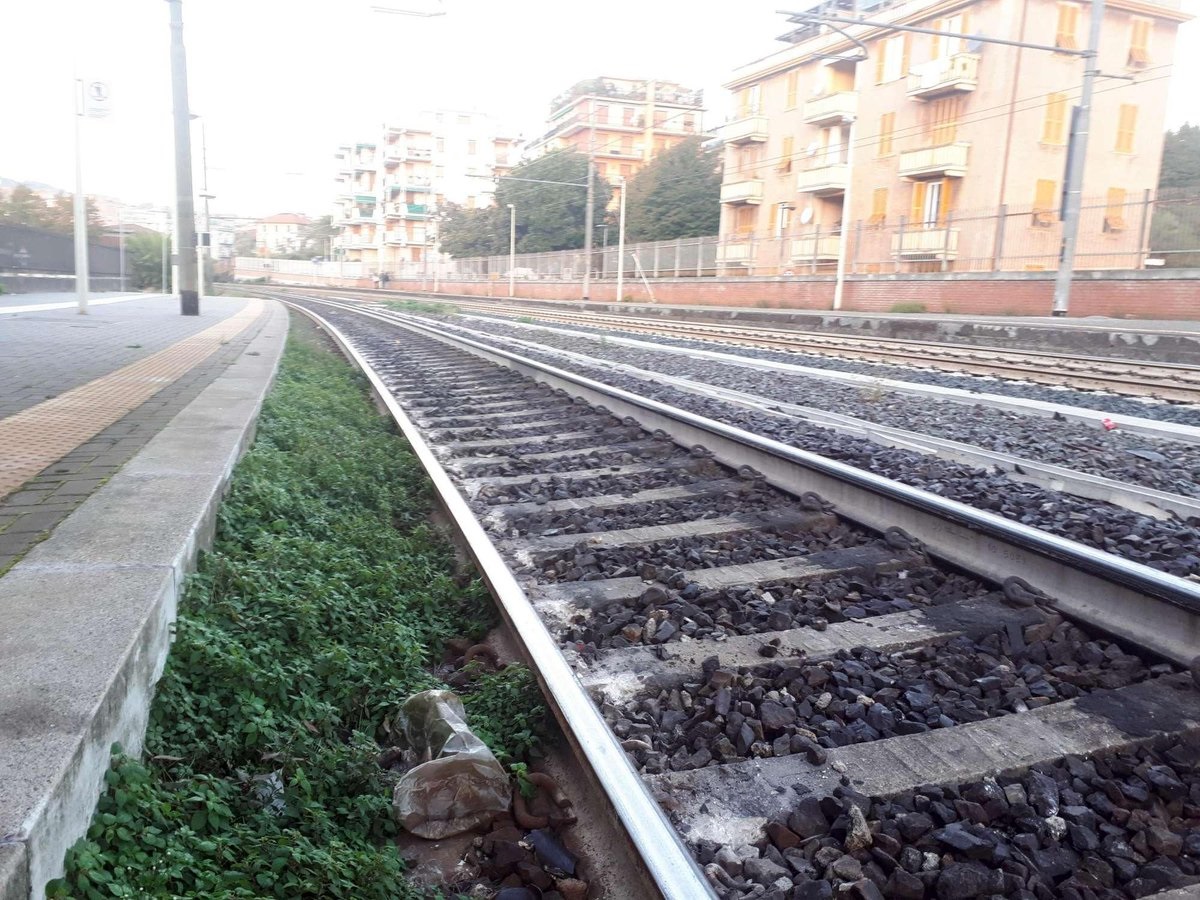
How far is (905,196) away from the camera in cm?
3975

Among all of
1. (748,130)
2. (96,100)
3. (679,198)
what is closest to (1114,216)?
(96,100)

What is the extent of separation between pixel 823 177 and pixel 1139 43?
13.0 metres

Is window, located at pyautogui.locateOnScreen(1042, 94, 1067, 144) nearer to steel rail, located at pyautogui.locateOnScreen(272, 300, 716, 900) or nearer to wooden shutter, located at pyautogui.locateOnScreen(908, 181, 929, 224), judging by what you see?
wooden shutter, located at pyautogui.locateOnScreen(908, 181, 929, 224)

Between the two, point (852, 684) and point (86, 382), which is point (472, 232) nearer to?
point (86, 382)

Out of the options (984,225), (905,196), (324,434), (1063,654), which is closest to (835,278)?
(984,225)

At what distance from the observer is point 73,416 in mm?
6215

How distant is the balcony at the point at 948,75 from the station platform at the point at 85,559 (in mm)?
35464

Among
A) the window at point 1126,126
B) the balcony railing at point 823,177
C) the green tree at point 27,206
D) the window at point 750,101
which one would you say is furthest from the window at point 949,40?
the green tree at point 27,206

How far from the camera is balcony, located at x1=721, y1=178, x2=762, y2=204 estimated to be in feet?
161

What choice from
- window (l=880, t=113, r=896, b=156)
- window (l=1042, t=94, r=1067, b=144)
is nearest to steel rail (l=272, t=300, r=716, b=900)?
window (l=1042, t=94, r=1067, b=144)

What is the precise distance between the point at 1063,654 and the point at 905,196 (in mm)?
39905

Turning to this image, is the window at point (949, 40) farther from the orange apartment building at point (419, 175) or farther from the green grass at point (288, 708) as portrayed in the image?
the orange apartment building at point (419, 175)

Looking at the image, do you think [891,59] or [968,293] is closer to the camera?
[968,293]

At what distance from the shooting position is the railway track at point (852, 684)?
6.96 ft
